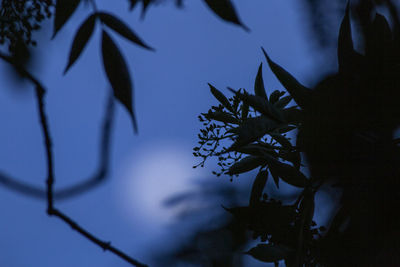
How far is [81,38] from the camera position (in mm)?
642

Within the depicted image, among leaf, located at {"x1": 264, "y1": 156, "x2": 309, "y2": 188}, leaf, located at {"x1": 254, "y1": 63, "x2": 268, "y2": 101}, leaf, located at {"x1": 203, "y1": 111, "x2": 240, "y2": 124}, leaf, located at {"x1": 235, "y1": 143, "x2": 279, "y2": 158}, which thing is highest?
leaf, located at {"x1": 254, "y1": 63, "x2": 268, "y2": 101}

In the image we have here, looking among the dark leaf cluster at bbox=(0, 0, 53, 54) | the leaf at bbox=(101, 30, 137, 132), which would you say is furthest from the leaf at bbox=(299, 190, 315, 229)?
the dark leaf cluster at bbox=(0, 0, 53, 54)

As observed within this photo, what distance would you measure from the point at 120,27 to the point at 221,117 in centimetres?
18

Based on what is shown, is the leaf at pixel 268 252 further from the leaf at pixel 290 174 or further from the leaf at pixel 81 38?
the leaf at pixel 81 38

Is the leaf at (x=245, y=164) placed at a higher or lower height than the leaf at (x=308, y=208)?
higher

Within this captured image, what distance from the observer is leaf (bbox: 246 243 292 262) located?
545 millimetres

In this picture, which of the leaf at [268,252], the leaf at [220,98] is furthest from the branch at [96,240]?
the leaf at [220,98]

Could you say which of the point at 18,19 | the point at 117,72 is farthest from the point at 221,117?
the point at 18,19

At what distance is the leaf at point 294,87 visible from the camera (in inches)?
20.5

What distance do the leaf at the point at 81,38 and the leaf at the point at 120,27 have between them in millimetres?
16

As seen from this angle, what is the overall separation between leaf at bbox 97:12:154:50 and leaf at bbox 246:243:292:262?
28cm

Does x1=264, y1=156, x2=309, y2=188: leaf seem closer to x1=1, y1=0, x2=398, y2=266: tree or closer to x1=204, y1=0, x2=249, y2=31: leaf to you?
x1=1, y1=0, x2=398, y2=266: tree

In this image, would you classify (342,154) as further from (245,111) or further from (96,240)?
(96,240)

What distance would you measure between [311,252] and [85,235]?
0.90 ft
